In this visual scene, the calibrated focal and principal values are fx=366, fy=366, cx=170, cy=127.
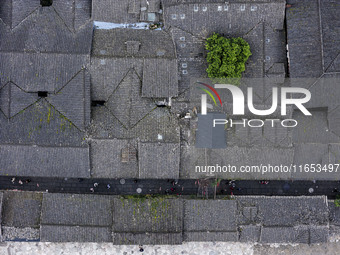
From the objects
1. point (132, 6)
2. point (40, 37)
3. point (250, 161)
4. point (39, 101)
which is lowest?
point (250, 161)

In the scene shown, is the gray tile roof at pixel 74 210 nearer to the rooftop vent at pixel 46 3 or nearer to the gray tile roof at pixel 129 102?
the gray tile roof at pixel 129 102

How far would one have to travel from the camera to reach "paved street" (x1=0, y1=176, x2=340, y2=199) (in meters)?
35.5

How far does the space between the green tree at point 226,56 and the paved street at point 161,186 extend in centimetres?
1069

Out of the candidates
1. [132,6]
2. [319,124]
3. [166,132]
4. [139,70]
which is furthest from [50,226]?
[319,124]

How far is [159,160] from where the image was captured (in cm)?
3309

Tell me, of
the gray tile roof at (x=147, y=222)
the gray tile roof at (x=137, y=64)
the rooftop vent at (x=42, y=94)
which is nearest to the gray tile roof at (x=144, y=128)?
the gray tile roof at (x=137, y=64)

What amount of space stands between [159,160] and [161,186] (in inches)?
152

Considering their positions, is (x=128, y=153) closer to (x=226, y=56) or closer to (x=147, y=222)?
(x=147, y=222)

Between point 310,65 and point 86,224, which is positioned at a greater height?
point 310,65

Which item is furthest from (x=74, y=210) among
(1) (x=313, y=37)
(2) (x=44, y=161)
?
(1) (x=313, y=37)

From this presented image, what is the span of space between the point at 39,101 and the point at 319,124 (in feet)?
83.8

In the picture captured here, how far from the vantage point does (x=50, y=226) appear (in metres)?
32.7

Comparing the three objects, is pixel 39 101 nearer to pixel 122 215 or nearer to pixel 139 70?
pixel 139 70

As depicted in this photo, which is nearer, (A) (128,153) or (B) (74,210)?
(A) (128,153)
